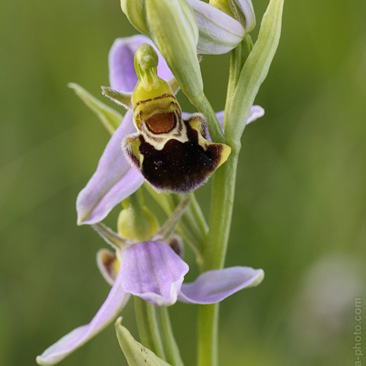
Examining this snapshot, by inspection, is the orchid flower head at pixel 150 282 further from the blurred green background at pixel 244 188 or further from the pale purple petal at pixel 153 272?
the blurred green background at pixel 244 188

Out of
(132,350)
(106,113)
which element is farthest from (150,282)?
(106,113)

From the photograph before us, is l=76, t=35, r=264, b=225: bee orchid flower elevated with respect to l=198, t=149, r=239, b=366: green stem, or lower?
elevated

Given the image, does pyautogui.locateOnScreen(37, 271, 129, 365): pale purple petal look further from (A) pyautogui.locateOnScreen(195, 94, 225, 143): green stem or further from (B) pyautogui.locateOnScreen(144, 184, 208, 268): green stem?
(A) pyautogui.locateOnScreen(195, 94, 225, 143): green stem

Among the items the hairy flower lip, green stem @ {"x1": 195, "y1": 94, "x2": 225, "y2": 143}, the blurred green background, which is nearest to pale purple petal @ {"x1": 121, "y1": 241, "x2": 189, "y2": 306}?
the hairy flower lip

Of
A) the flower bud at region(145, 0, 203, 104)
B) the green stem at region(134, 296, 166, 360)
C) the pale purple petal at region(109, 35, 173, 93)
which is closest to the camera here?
the flower bud at region(145, 0, 203, 104)

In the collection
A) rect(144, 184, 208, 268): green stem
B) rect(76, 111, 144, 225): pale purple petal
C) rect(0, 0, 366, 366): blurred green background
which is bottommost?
rect(0, 0, 366, 366): blurred green background

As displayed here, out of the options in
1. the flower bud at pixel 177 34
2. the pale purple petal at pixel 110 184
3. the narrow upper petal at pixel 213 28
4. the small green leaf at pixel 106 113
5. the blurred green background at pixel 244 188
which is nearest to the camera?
the flower bud at pixel 177 34

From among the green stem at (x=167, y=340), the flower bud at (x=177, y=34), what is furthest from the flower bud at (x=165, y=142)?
the green stem at (x=167, y=340)
